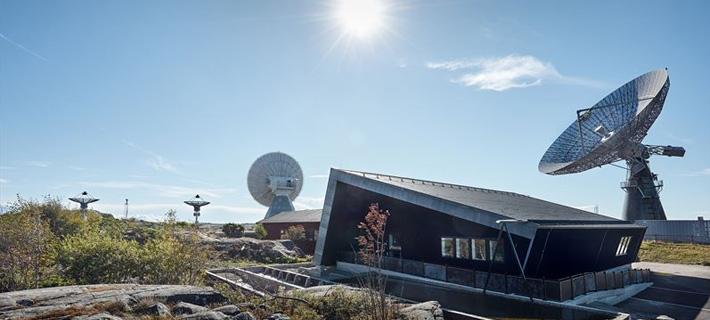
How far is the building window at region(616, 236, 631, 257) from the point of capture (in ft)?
75.2

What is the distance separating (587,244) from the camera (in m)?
19.4

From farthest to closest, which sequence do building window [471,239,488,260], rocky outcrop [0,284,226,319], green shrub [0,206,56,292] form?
building window [471,239,488,260] → green shrub [0,206,56,292] → rocky outcrop [0,284,226,319]

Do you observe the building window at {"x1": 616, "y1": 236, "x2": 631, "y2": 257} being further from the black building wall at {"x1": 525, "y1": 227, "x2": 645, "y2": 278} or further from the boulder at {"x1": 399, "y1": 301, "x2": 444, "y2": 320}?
the boulder at {"x1": 399, "y1": 301, "x2": 444, "y2": 320}

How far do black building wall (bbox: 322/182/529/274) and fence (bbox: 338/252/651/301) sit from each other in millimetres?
564

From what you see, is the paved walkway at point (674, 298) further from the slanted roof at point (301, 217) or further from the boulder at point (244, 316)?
the slanted roof at point (301, 217)

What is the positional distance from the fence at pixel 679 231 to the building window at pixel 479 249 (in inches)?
1364

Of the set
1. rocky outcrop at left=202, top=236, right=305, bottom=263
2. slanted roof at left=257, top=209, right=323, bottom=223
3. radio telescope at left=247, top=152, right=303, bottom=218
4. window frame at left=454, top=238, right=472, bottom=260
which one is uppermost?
radio telescope at left=247, top=152, right=303, bottom=218

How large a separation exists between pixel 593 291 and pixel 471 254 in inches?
192

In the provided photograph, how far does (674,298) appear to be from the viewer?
18906mm

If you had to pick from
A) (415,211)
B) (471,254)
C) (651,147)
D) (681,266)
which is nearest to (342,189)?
(415,211)

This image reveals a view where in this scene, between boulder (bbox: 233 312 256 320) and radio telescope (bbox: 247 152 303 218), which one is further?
radio telescope (bbox: 247 152 303 218)

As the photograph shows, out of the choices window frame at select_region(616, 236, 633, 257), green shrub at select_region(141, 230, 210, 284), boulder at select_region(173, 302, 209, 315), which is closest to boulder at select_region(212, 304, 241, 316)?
boulder at select_region(173, 302, 209, 315)

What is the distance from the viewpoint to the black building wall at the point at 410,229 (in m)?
18.1

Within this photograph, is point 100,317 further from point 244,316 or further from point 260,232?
point 260,232
